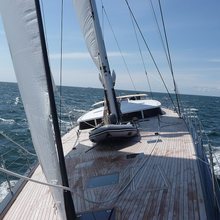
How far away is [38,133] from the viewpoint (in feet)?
13.9

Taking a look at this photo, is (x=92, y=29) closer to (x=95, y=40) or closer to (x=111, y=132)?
(x=95, y=40)

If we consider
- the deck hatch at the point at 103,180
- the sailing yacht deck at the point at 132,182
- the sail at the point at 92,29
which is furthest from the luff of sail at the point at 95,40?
the deck hatch at the point at 103,180

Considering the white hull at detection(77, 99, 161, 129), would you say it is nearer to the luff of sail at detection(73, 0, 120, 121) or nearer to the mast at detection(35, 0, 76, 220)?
the luff of sail at detection(73, 0, 120, 121)

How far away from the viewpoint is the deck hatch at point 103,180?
726 centimetres

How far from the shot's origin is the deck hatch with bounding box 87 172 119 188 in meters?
7.26

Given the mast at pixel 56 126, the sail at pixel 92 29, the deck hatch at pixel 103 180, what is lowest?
the deck hatch at pixel 103 180

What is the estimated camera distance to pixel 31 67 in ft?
14.0

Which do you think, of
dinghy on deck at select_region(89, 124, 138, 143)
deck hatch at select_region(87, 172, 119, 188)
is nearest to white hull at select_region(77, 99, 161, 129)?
dinghy on deck at select_region(89, 124, 138, 143)

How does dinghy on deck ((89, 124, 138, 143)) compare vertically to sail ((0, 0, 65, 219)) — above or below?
below

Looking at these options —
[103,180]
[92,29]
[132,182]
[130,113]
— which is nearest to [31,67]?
[132,182]

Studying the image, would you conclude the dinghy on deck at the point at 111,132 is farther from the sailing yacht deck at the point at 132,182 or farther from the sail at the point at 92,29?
the sail at the point at 92,29

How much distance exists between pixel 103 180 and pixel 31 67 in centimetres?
399

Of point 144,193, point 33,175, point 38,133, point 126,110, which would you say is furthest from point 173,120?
point 38,133

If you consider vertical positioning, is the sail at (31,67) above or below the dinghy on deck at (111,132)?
above
